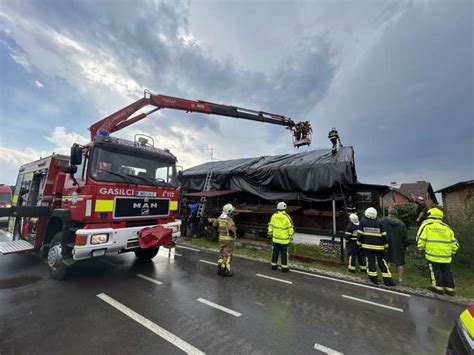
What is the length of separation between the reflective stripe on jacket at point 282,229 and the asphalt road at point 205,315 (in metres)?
0.98

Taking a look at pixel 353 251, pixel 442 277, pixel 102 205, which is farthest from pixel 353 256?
pixel 102 205

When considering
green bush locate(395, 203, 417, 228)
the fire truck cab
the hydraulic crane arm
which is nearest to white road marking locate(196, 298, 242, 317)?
the fire truck cab

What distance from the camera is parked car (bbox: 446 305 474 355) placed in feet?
5.64

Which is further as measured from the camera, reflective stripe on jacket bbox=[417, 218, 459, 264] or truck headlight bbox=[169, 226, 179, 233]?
truck headlight bbox=[169, 226, 179, 233]

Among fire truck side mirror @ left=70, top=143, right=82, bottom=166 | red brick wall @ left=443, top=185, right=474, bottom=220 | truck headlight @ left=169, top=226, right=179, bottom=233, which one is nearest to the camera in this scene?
fire truck side mirror @ left=70, top=143, right=82, bottom=166

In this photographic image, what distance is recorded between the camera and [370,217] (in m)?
5.36

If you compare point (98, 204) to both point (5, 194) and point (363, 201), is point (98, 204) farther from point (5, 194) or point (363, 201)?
point (5, 194)

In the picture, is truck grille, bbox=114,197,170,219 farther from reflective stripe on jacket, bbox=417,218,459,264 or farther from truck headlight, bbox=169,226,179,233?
reflective stripe on jacket, bbox=417,218,459,264

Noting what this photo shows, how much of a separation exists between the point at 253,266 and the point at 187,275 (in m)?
2.01

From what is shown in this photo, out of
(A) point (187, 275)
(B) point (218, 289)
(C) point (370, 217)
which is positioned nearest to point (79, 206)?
(A) point (187, 275)

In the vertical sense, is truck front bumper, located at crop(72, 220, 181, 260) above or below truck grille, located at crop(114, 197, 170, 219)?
below

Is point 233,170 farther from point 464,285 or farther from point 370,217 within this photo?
point 464,285

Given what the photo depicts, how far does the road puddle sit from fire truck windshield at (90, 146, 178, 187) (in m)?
2.69

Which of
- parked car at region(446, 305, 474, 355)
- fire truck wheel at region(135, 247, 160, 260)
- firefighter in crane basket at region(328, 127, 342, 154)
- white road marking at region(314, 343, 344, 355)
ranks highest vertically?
firefighter in crane basket at region(328, 127, 342, 154)
